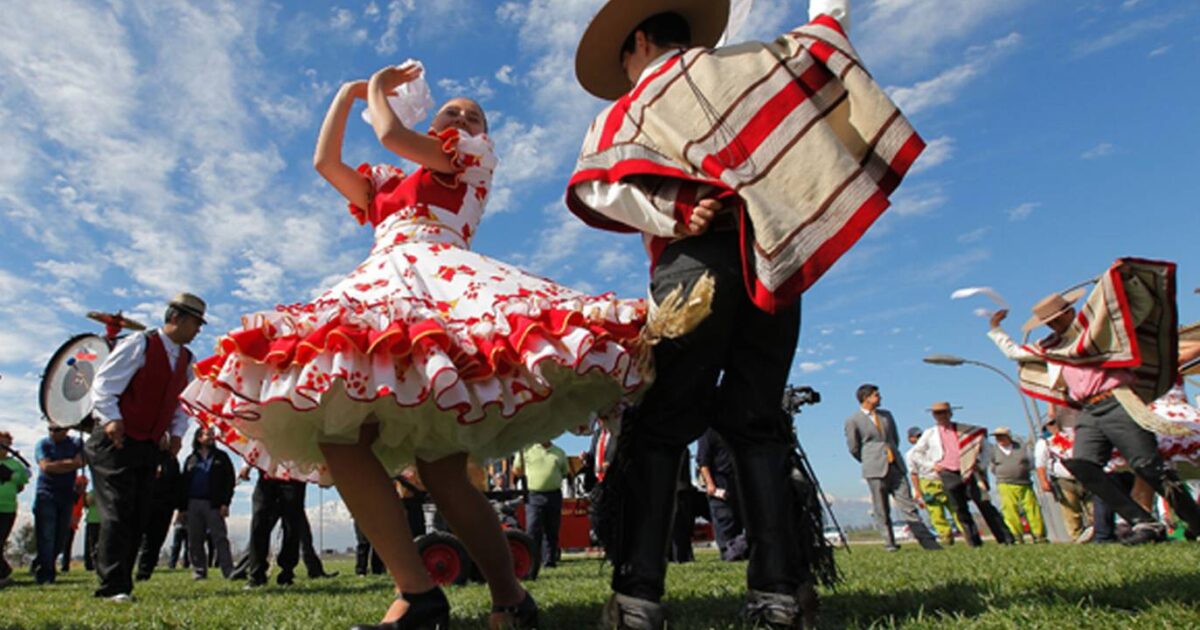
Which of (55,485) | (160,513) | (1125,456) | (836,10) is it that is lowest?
(1125,456)

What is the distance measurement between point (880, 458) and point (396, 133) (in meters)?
9.36

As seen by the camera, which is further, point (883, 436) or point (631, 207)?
point (883, 436)

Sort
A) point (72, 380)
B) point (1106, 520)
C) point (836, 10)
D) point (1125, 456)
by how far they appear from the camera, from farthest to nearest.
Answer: point (72, 380), point (1106, 520), point (1125, 456), point (836, 10)

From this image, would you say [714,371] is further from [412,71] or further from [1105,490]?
[1105,490]

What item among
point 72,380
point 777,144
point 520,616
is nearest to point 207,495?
point 72,380

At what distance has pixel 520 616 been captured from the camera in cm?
248

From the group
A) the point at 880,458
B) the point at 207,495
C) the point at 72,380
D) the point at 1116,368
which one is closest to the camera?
the point at 1116,368

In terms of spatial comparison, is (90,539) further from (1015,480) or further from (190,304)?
(1015,480)

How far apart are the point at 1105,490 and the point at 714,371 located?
5.65 metres

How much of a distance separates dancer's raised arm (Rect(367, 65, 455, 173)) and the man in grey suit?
29.7 ft

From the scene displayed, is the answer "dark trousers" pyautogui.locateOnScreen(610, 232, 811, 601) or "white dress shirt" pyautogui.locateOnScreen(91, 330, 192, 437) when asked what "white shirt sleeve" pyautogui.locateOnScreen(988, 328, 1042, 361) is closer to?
"dark trousers" pyautogui.locateOnScreen(610, 232, 811, 601)

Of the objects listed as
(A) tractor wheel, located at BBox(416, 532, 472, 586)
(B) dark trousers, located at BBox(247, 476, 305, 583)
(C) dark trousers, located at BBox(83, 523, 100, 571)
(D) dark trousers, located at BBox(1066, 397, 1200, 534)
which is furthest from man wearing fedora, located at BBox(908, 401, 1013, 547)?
(C) dark trousers, located at BBox(83, 523, 100, 571)

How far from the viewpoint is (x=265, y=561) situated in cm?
712

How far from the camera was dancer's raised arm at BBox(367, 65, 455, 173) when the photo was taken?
279 cm
